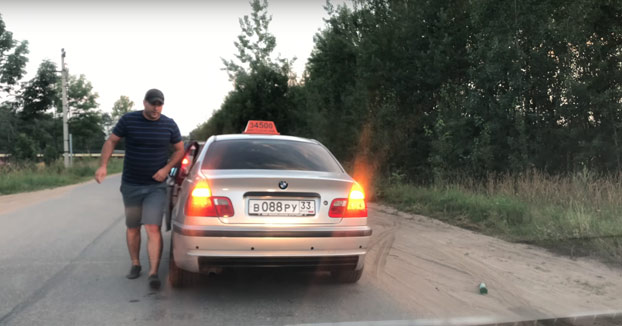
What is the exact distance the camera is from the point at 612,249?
6.30 m

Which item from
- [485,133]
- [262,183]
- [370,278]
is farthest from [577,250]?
[485,133]

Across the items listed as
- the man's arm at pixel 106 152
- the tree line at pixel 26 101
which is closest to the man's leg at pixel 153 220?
the man's arm at pixel 106 152

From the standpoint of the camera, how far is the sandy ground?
427 centimetres

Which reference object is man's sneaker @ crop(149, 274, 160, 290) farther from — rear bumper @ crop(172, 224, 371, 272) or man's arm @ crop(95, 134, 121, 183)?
man's arm @ crop(95, 134, 121, 183)

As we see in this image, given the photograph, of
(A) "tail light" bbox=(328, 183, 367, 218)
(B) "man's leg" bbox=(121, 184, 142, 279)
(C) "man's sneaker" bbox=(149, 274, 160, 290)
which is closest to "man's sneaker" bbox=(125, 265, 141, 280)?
(B) "man's leg" bbox=(121, 184, 142, 279)

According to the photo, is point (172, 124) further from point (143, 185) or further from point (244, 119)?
point (244, 119)

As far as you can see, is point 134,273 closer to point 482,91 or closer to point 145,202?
point 145,202

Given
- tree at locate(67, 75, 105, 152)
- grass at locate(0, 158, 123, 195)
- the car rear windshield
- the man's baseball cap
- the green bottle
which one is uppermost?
tree at locate(67, 75, 105, 152)

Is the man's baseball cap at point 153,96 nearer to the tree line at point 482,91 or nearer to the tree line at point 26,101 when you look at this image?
the tree line at point 482,91

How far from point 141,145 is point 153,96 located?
20.1 inches

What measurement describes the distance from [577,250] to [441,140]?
964 centimetres

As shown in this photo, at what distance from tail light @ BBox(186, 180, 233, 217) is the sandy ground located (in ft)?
5.67

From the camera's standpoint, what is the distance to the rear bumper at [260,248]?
4.17 metres

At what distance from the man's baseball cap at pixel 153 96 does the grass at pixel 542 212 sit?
5.36 m
